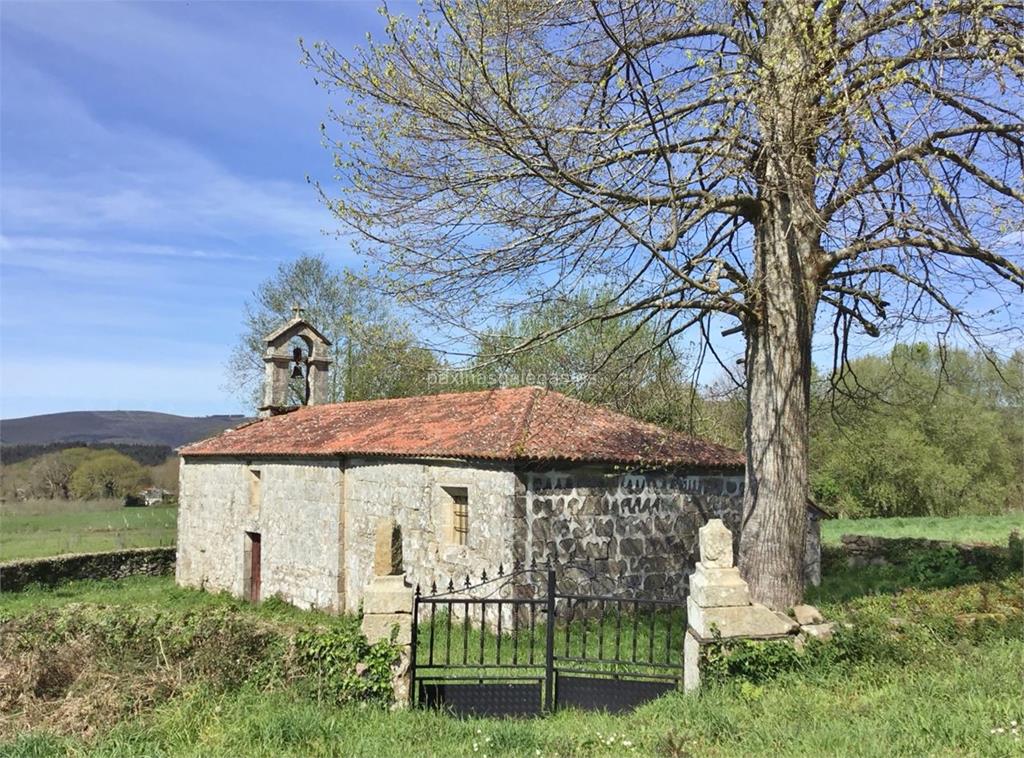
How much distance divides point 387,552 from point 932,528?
75.0 ft

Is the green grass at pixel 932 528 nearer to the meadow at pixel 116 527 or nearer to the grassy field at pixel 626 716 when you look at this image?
the meadow at pixel 116 527

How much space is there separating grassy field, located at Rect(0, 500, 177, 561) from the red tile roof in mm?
11291

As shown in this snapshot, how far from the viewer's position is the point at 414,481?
1329 cm

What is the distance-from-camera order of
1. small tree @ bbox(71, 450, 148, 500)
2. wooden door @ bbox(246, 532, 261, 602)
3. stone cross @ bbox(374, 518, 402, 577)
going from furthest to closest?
small tree @ bbox(71, 450, 148, 500) < wooden door @ bbox(246, 532, 261, 602) < stone cross @ bbox(374, 518, 402, 577)

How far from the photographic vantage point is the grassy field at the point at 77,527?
25.5m

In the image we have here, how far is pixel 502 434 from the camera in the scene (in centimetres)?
1227

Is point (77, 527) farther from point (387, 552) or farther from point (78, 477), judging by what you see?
point (387, 552)

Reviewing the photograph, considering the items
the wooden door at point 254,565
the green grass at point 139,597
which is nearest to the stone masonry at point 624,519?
the green grass at point 139,597

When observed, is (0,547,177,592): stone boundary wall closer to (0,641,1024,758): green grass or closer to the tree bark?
(0,641,1024,758): green grass

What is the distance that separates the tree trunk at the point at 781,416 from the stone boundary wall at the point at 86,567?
21.5 meters

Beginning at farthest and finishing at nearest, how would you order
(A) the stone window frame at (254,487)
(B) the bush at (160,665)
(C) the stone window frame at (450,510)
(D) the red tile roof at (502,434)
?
1. (A) the stone window frame at (254,487)
2. (C) the stone window frame at (450,510)
3. (D) the red tile roof at (502,434)
4. (B) the bush at (160,665)

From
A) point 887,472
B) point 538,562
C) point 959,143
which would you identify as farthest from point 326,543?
point 887,472

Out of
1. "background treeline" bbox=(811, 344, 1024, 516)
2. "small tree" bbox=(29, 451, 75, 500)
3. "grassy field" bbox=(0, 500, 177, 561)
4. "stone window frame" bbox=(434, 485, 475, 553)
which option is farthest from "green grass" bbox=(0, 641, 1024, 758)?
"small tree" bbox=(29, 451, 75, 500)

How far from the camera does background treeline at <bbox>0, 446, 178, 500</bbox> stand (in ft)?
110
